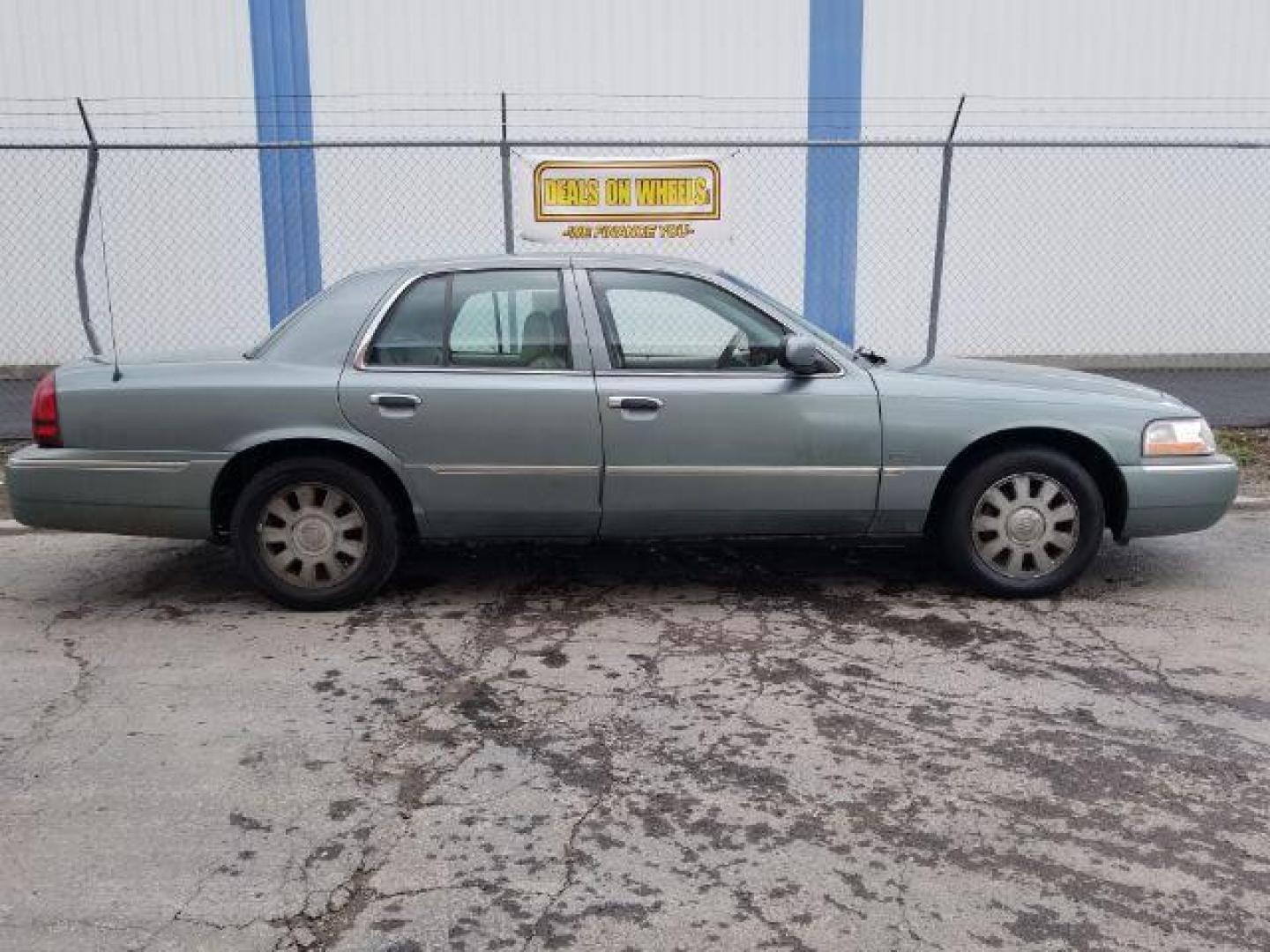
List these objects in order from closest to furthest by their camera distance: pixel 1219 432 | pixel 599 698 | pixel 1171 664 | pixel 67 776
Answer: pixel 67 776 < pixel 599 698 < pixel 1171 664 < pixel 1219 432

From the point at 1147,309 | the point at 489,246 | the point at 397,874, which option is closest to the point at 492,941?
the point at 397,874

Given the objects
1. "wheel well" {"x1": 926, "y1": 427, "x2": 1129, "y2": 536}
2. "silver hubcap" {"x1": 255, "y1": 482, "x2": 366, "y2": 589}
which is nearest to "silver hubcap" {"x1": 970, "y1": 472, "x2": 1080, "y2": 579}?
"wheel well" {"x1": 926, "y1": 427, "x2": 1129, "y2": 536}

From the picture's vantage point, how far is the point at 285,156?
1223 centimetres

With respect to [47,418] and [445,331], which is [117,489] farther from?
[445,331]

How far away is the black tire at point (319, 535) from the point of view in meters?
5.23

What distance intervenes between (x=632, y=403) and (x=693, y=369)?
0.32 metres

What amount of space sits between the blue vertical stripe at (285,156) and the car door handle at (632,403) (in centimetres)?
754

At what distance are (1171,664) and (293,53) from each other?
10300 mm

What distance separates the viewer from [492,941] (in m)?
2.83

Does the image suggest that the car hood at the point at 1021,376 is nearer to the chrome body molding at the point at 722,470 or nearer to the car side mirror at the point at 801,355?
the car side mirror at the point at 801,355

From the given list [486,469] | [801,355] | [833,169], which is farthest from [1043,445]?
[833,169]

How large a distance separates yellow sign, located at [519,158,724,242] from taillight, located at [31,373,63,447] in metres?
4.69

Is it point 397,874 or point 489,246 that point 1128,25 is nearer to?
point 489,246

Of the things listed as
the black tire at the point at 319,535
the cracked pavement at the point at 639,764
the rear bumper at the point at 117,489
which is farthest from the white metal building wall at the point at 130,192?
the black tire at the point at 319,535
